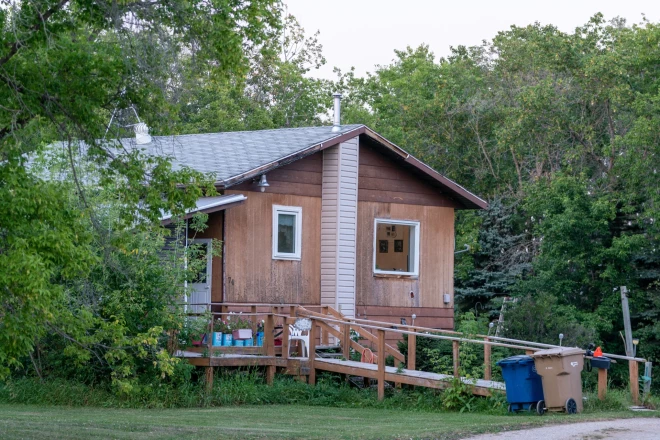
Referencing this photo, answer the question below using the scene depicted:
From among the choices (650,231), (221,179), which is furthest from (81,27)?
(650,231)

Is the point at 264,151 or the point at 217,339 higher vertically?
the point at 264,151

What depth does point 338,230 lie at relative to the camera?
22.0 m

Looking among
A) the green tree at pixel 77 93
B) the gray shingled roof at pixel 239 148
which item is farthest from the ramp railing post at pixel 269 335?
the green tree at pixel 77 93

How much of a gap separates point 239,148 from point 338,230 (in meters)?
3.13

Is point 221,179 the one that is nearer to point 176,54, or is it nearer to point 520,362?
point 520,362

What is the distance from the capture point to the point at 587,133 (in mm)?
32625

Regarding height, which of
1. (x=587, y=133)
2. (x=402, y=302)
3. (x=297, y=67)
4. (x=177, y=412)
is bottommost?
(x=177, y=412)

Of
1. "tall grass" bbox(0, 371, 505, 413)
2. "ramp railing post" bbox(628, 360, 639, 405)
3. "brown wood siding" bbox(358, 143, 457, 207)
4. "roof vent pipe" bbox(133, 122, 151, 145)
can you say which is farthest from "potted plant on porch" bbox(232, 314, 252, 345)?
"ramp railing post" bbox(628, 360, 639, 405)

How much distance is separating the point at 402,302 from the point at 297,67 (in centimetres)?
2453

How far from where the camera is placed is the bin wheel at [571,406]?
14242 millimetres

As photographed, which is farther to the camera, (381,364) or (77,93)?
(381,364)

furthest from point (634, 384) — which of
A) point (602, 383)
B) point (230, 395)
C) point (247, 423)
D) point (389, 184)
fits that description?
point (389, 184)

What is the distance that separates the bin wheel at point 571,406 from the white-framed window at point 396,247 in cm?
908

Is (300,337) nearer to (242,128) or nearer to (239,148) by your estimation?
(239,148)
